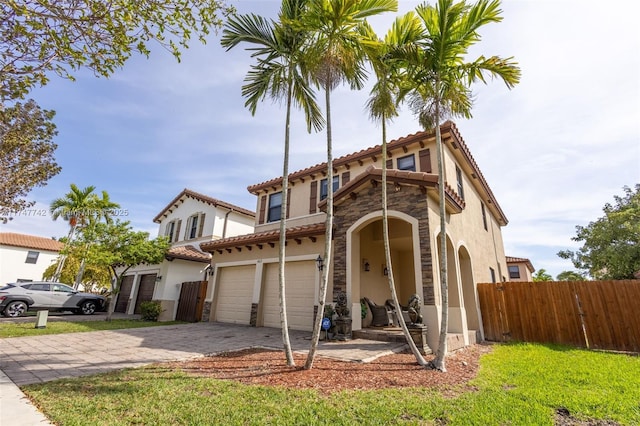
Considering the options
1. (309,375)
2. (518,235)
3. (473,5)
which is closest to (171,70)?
(473,5)

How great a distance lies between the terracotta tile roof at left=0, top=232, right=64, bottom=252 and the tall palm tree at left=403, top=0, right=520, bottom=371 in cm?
3646

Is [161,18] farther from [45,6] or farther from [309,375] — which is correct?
[309,375]

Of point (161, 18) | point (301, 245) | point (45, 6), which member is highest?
point (161, 18)

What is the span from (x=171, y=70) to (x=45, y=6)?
3.40 m

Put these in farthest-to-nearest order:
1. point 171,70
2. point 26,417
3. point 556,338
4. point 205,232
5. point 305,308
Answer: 1. point 205,232
2. point 305,308
3. point 556,338
4. point 171,70
5. point 26,417

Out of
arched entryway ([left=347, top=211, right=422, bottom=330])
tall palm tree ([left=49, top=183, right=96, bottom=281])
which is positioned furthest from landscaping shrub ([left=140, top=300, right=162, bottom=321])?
tall palm tree ([left=49, top=183, right=96, bottom=281])

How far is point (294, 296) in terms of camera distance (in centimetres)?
1125

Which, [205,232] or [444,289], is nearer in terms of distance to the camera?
[444,289]

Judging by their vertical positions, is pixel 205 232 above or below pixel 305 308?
above

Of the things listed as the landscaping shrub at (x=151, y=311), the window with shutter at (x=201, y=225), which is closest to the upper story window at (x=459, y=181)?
the landscaping shrub at (x=151, y=311)

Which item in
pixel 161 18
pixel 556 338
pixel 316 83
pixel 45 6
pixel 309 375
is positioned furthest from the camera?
pixel 556 338

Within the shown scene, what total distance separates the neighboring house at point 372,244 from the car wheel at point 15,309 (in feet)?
30.3

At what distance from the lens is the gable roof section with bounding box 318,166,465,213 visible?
8.14 m

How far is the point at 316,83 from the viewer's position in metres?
6.20
